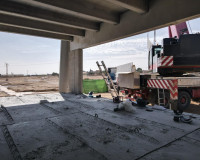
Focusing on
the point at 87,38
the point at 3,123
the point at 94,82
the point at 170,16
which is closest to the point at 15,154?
the point at 3,123

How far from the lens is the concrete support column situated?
9.81m

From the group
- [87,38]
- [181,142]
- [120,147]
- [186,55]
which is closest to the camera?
[120,147]

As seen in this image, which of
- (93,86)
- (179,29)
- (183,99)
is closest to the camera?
(183,99)

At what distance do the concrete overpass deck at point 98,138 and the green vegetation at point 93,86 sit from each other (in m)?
12.5

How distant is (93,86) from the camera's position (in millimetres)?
17594

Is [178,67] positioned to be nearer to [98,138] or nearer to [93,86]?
[98,138]

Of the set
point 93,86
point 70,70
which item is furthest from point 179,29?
point 93,86

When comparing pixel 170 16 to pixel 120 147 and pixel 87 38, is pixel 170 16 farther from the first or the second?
pixel 87 38

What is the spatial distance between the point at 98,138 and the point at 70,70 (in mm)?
8181

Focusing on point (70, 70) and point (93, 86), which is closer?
point (70, 70)

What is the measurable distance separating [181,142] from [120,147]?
1.21 meters

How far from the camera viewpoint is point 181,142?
2746 millimetres

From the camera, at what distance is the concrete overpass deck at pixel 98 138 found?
2.33m

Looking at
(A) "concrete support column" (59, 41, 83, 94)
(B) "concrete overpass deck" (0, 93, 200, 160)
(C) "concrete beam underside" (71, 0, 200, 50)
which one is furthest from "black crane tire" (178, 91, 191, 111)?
(A) "concrete support column" (59, 41, 83, 94)
